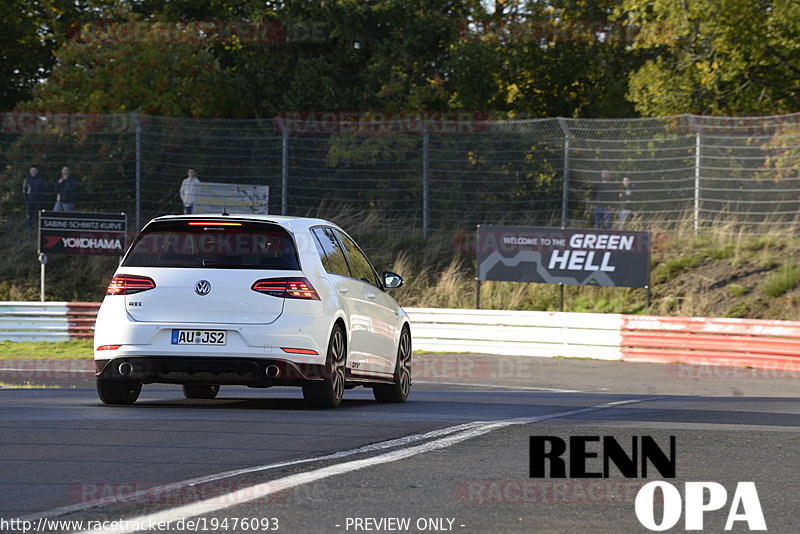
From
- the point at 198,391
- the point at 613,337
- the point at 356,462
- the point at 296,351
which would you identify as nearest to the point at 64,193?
the point at 613,337

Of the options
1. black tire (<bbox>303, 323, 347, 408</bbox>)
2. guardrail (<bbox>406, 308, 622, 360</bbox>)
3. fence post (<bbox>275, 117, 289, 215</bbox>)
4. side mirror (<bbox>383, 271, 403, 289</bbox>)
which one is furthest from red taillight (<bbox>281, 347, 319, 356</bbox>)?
fence post (<bbox>275, 117, 289, 215</bbox>)

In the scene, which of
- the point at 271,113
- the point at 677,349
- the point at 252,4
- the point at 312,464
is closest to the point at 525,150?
the point at 677,349

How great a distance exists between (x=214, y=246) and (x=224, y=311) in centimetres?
62

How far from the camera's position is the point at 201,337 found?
10.4 metres

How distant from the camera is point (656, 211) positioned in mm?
26406

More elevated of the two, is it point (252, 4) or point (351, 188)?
point (252, 4)

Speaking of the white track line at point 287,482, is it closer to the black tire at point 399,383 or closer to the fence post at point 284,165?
the black tire at point 399,383

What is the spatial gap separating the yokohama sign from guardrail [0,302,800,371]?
211cm

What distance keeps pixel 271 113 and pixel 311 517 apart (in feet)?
98.2

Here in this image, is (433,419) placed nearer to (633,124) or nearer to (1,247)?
(633,124)

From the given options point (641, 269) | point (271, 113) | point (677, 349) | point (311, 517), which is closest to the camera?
point (311, 517)

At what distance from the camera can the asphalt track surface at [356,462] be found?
6023 mm

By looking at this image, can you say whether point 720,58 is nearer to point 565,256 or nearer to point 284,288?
point 565,256

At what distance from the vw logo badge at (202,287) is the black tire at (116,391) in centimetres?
111
